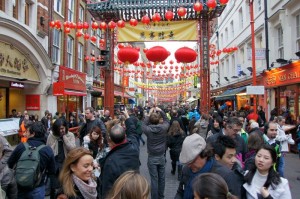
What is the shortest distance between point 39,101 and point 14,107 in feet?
4.85

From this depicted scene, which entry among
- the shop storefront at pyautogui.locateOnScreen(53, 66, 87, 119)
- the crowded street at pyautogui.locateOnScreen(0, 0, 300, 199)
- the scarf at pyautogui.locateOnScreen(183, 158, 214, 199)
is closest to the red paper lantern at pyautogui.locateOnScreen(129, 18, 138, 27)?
the crowded street at pyautogui.locateOnScreen(0, 0, 300, 199)

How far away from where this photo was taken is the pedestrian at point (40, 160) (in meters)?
4.09

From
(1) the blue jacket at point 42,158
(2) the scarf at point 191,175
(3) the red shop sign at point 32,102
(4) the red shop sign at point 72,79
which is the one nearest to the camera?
(2) the scarf at point 191,175

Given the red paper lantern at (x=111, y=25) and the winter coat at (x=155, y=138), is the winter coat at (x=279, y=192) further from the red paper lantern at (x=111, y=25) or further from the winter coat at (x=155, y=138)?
the red paper lantern at (x=111, y=25)

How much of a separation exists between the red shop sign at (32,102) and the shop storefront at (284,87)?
13.1 metres

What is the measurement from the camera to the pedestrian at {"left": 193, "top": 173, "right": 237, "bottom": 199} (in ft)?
6.69

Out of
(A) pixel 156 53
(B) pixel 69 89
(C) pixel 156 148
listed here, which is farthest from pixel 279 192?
(B) pixel 69 89

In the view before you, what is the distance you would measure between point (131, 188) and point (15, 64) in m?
→ 14.5

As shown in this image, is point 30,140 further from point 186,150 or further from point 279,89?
point 279,89

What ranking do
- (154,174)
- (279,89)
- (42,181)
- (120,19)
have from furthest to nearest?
1. (279,89)
2. (120,19)
3. (154,174)
4. (42,181)

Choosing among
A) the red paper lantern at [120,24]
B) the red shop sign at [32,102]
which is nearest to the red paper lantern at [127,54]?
the red paper lantern at [120,24]

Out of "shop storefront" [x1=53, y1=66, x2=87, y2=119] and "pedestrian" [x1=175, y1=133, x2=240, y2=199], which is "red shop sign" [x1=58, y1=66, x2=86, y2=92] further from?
"pedestrian" [x1=175, y1=133, x2=240, y2=199]

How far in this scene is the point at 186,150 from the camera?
3.15m

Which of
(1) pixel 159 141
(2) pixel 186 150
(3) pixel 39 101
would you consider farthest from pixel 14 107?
(2) pixel 186 150
